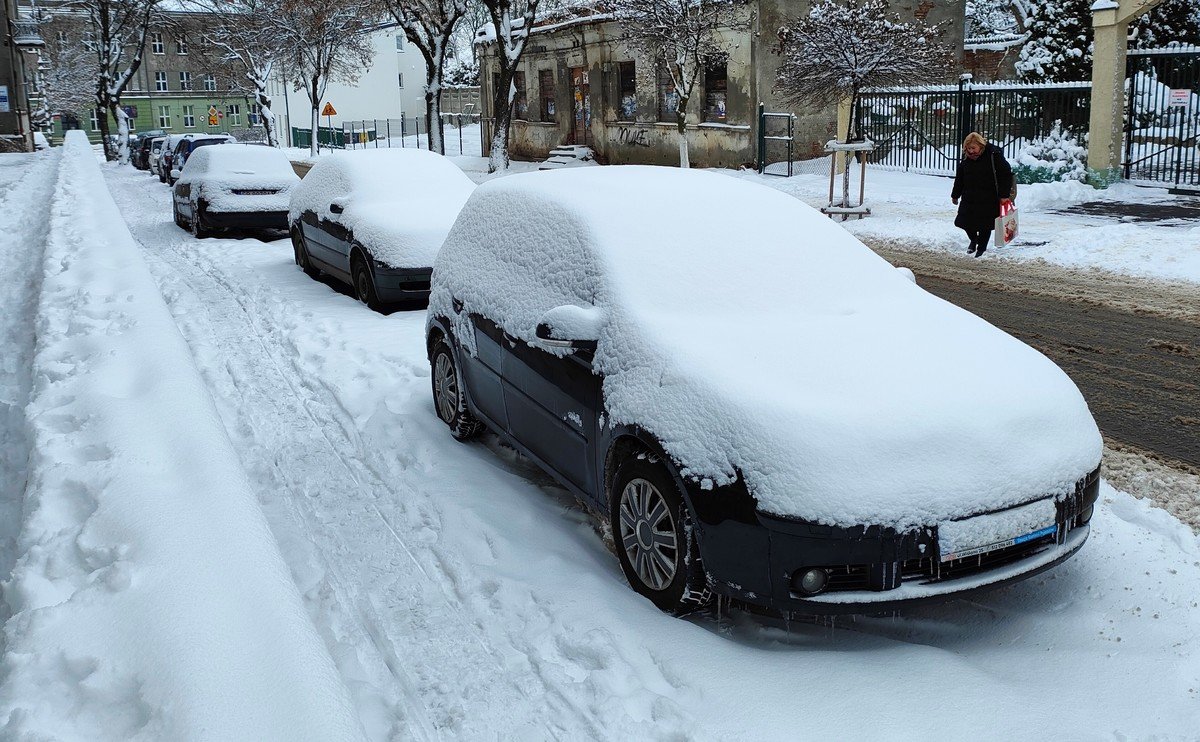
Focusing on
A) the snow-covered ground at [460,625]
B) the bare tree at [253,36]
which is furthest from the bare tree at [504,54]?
the snow-covered ground at [460,625]

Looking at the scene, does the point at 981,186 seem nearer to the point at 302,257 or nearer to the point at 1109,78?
the point at 1109,78

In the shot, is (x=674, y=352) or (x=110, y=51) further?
(x=110, y=51)

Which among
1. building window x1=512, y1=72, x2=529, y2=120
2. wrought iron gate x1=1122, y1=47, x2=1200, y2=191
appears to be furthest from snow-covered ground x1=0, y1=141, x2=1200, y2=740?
building window x1=512, y1=72, x2=529, y2=120

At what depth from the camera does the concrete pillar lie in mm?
18375

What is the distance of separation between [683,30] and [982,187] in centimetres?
1402

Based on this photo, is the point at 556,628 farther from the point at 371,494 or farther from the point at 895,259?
the point at 895,259

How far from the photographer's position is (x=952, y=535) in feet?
12.6

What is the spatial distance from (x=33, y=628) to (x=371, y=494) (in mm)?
2298

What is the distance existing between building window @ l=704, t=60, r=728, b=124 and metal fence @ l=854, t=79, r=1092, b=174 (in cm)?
570

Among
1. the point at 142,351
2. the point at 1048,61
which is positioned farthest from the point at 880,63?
the point at 142,351

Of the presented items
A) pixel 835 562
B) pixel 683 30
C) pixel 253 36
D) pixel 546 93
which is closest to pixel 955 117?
pixel 683 30

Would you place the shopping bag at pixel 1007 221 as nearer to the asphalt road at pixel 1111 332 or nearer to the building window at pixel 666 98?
the asphalt road at pixel 1111 332

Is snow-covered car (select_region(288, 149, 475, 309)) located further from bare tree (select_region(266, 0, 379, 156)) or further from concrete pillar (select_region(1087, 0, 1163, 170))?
bare tree (select_region(266, 0, 379, 156))

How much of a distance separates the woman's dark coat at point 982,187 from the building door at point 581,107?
23.7 metres
